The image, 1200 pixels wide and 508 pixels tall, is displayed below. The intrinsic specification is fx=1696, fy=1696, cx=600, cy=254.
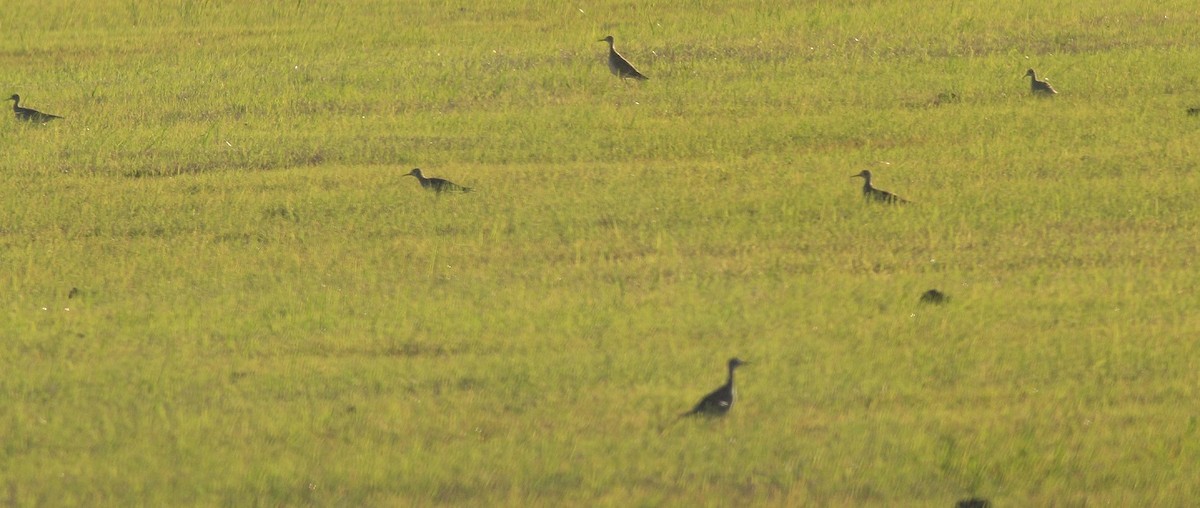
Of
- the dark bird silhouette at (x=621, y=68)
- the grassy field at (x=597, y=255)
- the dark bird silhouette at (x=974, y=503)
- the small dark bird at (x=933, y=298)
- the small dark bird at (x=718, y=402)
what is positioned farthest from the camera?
the dark bird silhouette at (x=621, y=68)

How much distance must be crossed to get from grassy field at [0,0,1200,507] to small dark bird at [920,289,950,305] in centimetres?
11

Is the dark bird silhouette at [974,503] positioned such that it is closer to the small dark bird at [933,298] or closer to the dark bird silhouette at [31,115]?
the small dark bird at [933,298]

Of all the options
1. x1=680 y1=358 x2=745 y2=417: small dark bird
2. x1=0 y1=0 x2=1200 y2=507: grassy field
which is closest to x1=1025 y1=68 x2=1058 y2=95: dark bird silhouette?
x1=0 y1=0 x2=1200 y2=507: grassy field

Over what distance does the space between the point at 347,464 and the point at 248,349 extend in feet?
8.12

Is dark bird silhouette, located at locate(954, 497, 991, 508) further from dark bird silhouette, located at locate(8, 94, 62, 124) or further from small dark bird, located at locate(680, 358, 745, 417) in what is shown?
dark bird silhouette, located at locate(8, 94, 62, 124)

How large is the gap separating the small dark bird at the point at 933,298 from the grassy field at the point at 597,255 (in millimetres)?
111

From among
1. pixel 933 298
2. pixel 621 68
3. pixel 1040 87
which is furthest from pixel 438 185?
pixel 1040 87

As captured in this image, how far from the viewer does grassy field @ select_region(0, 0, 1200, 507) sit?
9.99m

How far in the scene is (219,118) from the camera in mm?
19547

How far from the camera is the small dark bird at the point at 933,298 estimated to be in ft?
42.1

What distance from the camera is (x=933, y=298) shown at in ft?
42.2

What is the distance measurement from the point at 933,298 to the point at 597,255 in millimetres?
2969

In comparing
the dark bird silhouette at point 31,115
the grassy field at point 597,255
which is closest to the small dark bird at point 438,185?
the grassy field at point 597,255

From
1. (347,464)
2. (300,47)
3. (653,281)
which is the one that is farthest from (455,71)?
(347,464)
